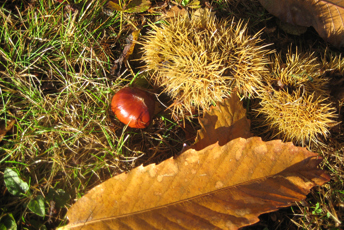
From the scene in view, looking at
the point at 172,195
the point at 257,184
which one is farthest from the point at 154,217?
the point at 257,184

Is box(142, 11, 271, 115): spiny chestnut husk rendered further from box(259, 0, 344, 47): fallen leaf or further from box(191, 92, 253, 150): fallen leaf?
box(259, 0, 344, 47): fallen leaf

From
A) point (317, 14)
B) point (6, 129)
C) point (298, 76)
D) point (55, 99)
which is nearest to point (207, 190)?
point (298, 76)

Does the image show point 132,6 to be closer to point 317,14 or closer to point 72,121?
point 72,121

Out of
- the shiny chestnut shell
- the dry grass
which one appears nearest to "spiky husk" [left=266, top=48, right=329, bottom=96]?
the dry grass

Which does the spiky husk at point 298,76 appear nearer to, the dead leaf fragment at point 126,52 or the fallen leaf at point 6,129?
the dead leaf fragment at point 126,52

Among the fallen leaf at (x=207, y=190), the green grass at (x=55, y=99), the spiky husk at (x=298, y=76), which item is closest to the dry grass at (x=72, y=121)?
the green grass at (x=55, y=99)
